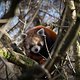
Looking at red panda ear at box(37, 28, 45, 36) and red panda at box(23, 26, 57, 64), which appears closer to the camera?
red panda at box(23, 26, 57, 64)

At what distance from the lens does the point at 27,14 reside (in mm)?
3672

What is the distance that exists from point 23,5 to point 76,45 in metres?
1.05

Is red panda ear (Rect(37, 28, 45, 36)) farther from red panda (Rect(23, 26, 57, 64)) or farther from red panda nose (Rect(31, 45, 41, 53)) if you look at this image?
red panda nose (Rect(31, 45, 41, 53))

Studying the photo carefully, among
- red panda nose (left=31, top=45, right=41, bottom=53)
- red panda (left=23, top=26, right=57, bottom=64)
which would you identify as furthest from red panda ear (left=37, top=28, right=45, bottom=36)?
red panda nose (left=31, top=45, right=41, bottom=53)

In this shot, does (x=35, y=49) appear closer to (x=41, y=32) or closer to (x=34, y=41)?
(x=34, y=41)

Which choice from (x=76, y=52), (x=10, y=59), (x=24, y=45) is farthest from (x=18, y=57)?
(x=24, y=45)

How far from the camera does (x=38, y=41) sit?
14.3ft

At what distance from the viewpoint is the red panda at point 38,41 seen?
13.5 ft

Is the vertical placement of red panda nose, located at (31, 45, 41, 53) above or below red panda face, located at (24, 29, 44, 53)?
below

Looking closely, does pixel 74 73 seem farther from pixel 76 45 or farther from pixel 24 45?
pixel 24 45

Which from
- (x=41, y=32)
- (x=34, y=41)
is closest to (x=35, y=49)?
(x=34, y=41)

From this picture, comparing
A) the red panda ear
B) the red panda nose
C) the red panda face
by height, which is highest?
the red panda ear

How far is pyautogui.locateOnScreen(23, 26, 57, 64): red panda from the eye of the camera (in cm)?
411

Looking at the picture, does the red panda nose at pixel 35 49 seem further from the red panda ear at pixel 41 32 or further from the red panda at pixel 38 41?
the red panda ear at pixel 41 32
